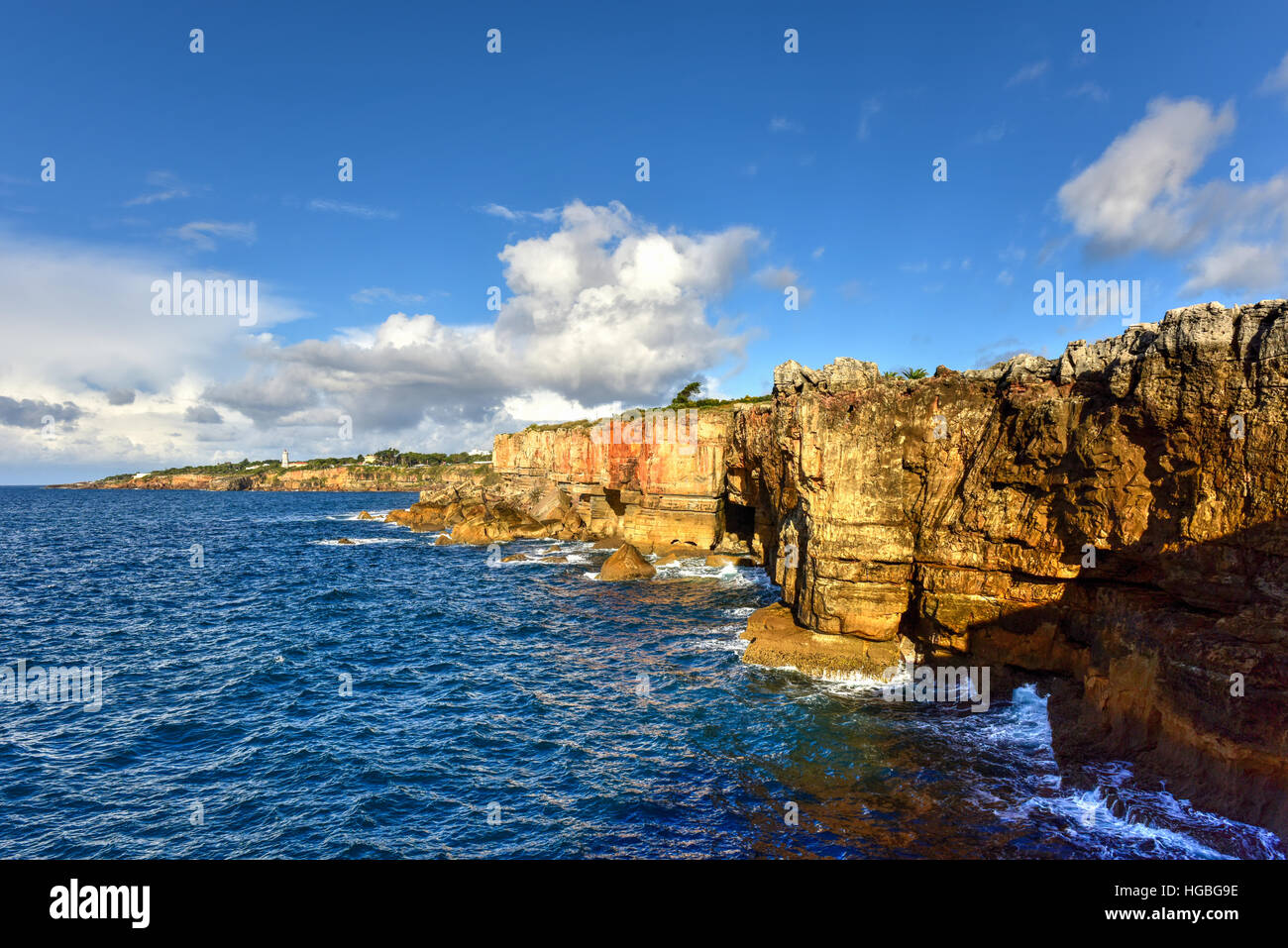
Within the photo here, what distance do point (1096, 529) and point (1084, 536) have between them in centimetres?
55

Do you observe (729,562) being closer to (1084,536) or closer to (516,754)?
(1084,536)

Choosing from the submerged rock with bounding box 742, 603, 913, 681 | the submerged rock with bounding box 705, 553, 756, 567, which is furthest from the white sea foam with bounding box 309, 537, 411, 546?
the submerged rock with bounding box 742, 603, 913, 681

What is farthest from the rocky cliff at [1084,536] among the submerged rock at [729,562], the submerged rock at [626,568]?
the submerged rock at [729,562]

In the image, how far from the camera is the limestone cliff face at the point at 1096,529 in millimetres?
15266

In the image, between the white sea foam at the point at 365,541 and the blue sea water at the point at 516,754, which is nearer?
the blue sea water at the point at 516,754

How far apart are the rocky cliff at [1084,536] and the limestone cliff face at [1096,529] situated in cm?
6

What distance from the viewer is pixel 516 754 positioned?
69.7 feet

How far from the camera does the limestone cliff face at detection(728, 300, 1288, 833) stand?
15.3 metres

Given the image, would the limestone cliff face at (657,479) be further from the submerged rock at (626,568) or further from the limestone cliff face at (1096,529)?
the limestone cliff face at (1096,529)

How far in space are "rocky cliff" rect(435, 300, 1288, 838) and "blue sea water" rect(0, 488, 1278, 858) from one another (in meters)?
1.79

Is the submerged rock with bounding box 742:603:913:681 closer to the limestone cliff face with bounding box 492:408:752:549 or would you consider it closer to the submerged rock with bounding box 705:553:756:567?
the submerged rock with bounding box 705:553:756:567

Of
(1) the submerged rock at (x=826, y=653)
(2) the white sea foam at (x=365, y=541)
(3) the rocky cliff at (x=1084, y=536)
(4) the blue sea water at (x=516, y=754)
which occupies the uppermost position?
(3) the rocky cliff at (x=1084, y=536)
